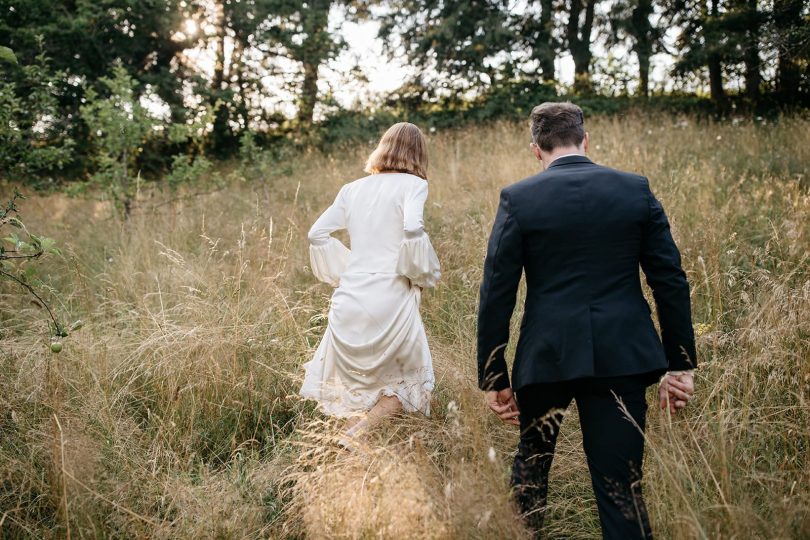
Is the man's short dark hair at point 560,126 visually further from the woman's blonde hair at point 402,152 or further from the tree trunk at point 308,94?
the tree trunk at point 308,94

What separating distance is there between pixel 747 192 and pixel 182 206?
670 cm

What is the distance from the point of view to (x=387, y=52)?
50.6 feet

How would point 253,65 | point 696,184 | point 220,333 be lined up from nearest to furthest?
point 220,333 → point 696,184 → point 253,65

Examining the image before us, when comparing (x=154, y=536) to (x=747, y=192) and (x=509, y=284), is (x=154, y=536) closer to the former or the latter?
(x=509, y=284)

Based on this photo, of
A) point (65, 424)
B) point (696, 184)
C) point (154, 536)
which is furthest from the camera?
point (696, 184)

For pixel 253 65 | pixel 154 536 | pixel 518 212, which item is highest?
pixel 253 65

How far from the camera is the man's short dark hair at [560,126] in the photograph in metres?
2.19

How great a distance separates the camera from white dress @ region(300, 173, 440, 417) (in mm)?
3246

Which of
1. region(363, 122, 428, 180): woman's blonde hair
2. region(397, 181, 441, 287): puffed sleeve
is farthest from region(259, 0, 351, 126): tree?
region(397, 181, 441, 287): puffed sleeve

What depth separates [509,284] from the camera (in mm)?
2150

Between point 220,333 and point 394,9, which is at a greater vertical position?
point 394,9

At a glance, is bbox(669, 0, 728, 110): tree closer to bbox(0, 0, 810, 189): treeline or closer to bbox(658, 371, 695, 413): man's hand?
bbox(0, 0, 810, 189): treeline

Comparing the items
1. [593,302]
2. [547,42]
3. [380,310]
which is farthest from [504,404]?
[547,42]

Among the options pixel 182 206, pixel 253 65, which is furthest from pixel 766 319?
pixel 253 65
